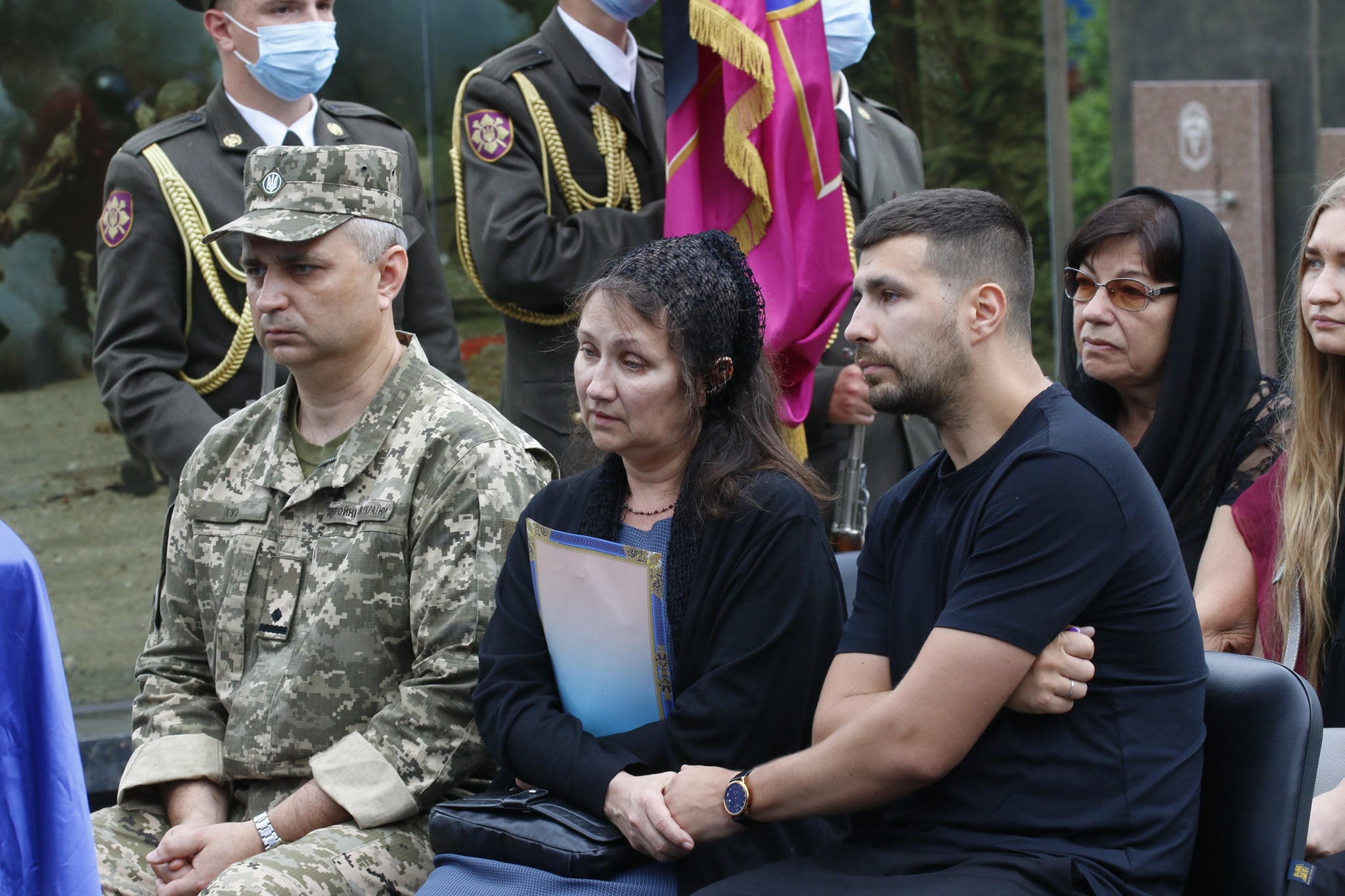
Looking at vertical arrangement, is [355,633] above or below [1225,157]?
below

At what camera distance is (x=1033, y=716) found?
7.81 ft

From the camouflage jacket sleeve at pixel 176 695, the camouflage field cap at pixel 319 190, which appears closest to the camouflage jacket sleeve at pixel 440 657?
the camouflage jacket sleeve at pixel 176 695

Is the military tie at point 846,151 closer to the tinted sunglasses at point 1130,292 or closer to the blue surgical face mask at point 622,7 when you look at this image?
the blue surgical face mask at point 622,7

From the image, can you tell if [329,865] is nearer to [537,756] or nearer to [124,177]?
[537,756]

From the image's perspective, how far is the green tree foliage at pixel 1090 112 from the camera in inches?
830

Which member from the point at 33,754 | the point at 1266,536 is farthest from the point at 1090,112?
the point at 33,754

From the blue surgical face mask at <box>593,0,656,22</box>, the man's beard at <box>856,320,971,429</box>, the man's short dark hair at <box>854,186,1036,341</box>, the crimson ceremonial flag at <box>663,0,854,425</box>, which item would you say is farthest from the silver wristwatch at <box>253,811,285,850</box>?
the blue surgical face mask at <box>593,0,656,22</box>

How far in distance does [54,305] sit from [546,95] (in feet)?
8.08

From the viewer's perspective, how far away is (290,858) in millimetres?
2752

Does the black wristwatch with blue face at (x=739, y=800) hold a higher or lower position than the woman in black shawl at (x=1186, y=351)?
lower

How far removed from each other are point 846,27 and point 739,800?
9.00ft

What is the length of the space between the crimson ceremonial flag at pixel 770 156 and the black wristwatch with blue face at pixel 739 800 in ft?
5.07

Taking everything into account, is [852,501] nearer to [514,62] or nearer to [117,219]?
[514,62]

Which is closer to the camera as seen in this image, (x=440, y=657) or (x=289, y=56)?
(x=440, y=657)
